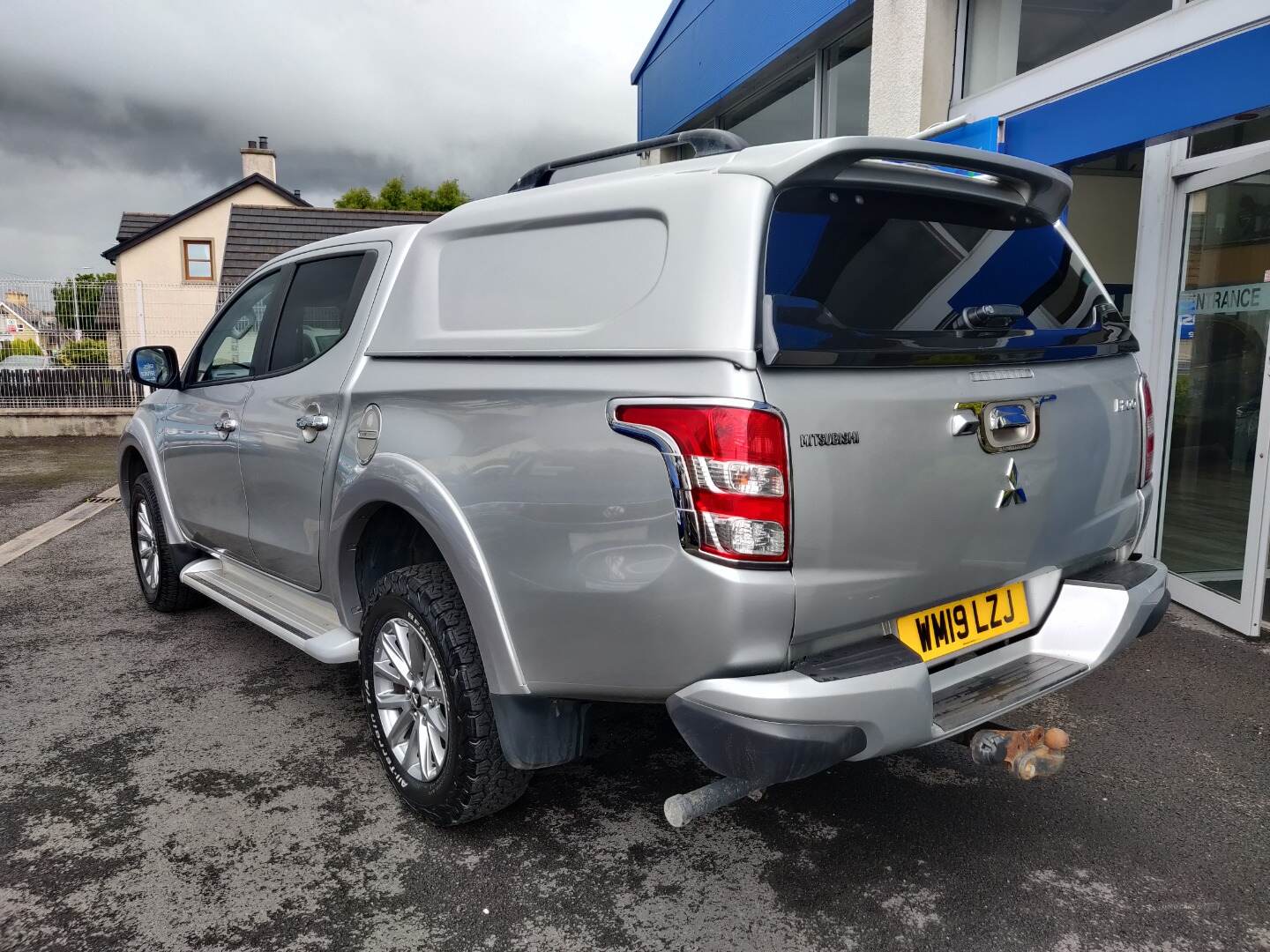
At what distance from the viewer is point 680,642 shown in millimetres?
2148

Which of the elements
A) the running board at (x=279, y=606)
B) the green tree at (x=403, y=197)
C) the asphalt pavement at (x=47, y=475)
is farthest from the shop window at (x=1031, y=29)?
the green tree at (x=403, y=197)

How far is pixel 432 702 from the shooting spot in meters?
2.86

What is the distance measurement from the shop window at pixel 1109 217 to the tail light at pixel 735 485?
652 cm

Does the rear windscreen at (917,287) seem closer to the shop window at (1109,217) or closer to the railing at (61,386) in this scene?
the shop window at (1109,217)

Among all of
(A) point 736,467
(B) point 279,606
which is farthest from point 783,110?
(A) point 736,467

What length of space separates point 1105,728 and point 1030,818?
937mm

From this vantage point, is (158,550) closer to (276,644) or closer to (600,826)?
(276,644)

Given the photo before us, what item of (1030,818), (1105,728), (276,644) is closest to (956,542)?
(1030,818)

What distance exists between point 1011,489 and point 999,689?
51 cm

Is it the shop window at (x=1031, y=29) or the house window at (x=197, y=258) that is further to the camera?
the house window at (x=197, y=258)

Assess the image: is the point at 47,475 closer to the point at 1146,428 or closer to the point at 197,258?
the point at 1146,428

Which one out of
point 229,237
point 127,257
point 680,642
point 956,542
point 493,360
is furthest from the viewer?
point 127,257

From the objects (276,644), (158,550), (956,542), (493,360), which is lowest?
(276,644)

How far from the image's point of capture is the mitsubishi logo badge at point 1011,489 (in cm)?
245
